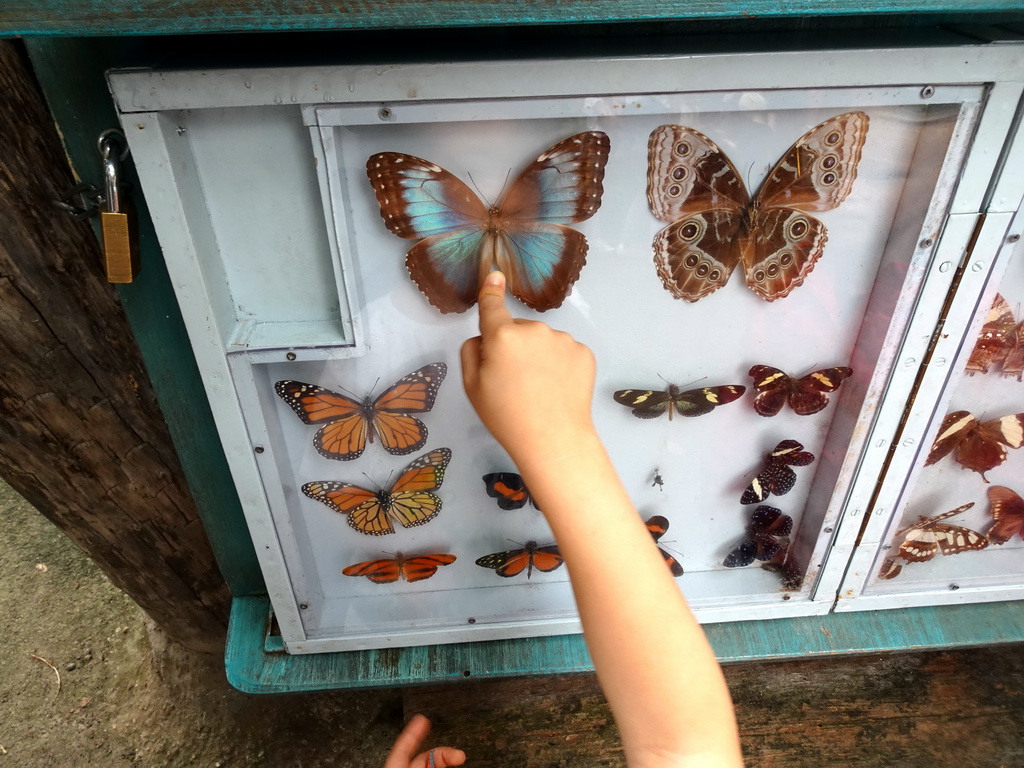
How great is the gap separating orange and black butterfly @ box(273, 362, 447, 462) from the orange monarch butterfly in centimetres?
4

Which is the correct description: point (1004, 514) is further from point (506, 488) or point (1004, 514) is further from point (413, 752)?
point (413, 752)

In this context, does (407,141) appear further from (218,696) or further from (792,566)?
(218,696)

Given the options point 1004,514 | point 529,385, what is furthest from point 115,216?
point 1004,514

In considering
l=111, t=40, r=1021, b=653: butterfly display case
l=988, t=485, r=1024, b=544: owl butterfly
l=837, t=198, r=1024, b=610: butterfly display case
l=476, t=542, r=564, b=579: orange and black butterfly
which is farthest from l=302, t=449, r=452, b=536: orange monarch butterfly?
l=988, t=485, r=1024, b=544: owl butterfly

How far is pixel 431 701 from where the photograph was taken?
4.11ft

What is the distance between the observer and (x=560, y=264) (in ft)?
2.56

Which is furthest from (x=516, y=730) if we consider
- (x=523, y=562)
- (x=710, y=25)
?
(x=710, y=25)

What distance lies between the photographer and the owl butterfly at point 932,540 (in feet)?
3.56

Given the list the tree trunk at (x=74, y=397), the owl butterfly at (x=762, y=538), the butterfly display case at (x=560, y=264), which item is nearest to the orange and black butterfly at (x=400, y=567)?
the butterfly display case at (x=560, y=264)

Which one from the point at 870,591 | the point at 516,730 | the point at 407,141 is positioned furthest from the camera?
the point at 516,730

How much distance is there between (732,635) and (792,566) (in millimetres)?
144

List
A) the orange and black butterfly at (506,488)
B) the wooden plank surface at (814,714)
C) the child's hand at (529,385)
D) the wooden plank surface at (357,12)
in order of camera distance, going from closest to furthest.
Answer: the wooden plank surface at (357,12) → the child's hand at (529,385) → the orange and black butterfly at (506,488) → the wooden plank surface at (814,714)

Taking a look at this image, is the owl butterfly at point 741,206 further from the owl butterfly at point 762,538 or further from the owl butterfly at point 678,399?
the owl butterfly at point 762,538

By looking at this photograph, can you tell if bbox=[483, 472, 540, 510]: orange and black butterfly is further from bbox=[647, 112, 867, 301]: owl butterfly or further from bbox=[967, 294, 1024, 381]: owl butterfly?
bbox=[967, 294, 1024, 381]: owl butterfly
